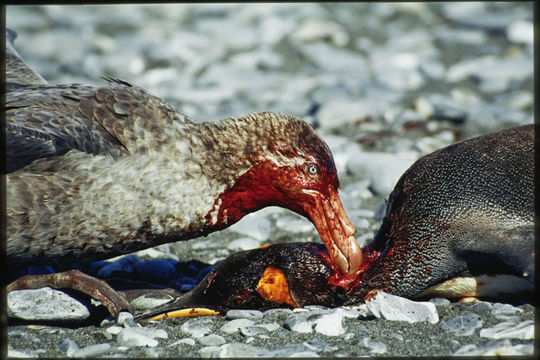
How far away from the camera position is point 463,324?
3953 mm

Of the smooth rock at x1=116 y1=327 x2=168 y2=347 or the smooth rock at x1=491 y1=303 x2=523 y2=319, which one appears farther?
the smooth rock at x1=491 y1=303 x2=523 y2=319

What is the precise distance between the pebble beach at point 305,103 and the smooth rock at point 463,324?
1 centimetres

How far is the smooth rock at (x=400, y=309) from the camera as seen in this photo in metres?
4.05

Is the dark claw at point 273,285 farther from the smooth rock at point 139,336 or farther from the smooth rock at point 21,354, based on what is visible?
the smooth rock at point 21,354

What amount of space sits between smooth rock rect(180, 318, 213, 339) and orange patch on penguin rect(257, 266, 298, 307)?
0.37 m

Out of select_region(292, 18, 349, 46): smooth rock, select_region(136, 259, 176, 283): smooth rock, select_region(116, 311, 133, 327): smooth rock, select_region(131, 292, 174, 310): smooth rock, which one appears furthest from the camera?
select_region(292, 18, 349, 46): smooth rock

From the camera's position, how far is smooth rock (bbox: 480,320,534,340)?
3714mm

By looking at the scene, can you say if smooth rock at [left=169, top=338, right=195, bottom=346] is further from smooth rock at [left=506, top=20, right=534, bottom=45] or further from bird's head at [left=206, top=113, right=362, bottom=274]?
smooth rock at [left=506, top=20, right=534, bottom=45]

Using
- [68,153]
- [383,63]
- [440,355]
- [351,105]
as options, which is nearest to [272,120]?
[68,153]

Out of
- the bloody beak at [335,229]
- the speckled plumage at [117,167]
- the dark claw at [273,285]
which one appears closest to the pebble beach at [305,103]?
the dark claw at [273,285]

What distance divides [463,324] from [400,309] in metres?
0.35

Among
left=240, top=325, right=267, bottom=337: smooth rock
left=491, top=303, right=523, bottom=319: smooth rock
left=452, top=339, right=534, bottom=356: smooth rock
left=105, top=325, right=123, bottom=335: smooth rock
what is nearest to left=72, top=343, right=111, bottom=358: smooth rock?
left=105, top=325, right=123, bottom=335: smooth rock

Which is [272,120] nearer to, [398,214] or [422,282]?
[398,214]

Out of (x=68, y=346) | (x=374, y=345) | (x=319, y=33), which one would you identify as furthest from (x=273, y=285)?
(x=319, y=33)
